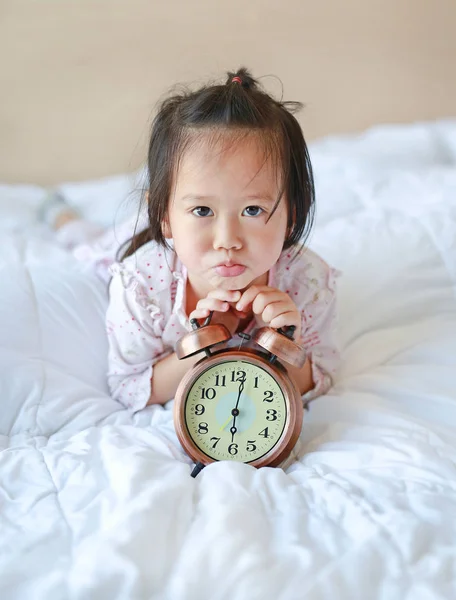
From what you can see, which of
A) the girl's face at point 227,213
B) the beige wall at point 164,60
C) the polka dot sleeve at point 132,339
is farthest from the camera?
the beige wall at point 164,60

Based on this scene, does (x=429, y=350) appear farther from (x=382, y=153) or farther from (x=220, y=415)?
(x=382, y=153)

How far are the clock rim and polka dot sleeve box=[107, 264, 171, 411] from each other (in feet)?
0.56

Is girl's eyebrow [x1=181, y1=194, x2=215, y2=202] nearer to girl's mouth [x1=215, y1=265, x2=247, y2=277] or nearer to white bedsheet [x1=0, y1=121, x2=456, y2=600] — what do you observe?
girl's mouth [x1=215, y1=265, x2=247, y2=277]

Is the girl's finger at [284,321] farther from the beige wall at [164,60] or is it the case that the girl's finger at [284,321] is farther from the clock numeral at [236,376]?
the beige wall at [164,60]

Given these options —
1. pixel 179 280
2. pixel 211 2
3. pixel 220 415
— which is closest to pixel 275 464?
pixel 220 415

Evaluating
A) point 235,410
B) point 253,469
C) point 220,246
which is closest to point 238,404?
point 235,410

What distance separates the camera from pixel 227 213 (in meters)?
0.97

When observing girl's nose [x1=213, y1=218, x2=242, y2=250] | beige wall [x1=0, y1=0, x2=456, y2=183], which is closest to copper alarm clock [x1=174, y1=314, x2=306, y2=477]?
girl's nose [x1=213, y1=218, x2=242, y2=250]

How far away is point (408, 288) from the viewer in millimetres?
1393

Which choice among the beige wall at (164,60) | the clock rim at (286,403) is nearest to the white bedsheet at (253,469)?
the clock rim at (286,403)

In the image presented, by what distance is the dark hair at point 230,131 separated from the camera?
3.24 feet

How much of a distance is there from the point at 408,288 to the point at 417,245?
0.11 metres

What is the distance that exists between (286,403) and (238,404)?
2.8 inches

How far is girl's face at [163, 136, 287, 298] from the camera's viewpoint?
0.97 meters
